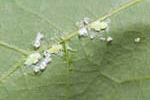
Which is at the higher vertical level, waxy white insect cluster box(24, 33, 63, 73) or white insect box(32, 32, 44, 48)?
white insect box(32, 32, 44, 48)

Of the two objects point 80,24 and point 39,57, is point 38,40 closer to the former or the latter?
point 39,57

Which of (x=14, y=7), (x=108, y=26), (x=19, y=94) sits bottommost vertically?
(x=19, y=94)

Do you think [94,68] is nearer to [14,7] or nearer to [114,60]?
[114,60]

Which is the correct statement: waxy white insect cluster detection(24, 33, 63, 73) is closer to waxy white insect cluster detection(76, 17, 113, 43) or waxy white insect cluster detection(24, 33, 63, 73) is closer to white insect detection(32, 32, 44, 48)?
white insect detection(32, 32, 44, 48)

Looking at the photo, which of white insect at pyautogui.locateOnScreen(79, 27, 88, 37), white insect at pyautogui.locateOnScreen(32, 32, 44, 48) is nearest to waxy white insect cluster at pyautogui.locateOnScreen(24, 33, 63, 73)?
Result: white insect at pyautogui.locateOnScreen(32, 32, 44, 48)

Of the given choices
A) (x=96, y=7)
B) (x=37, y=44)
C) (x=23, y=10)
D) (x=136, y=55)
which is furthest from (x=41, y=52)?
(x=136, y=55)

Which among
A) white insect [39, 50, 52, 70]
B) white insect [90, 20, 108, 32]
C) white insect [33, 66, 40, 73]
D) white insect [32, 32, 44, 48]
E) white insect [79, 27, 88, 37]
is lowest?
white insect [33, 66, 40, 73]

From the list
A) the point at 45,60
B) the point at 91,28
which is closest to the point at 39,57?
the point at 45,60

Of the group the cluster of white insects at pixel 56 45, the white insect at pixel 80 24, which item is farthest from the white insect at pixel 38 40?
the white insect at pixel 80 24
